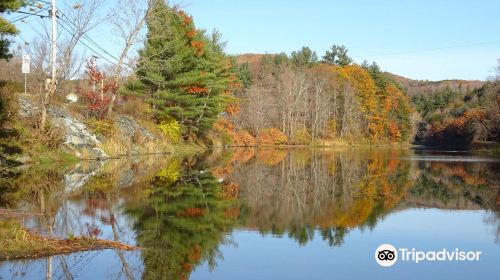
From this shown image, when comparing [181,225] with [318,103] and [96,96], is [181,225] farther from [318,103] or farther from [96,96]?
[318,103]

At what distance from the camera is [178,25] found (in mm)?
41031

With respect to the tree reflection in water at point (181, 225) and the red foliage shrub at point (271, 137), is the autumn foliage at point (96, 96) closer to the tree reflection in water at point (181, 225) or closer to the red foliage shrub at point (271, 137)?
the tree reflection in water at point (181, 225)

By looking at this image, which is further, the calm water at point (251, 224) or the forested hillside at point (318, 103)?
the forested hillside at point (318, 103)

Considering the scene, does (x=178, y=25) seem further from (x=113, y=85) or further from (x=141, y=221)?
(x=141, y=221)

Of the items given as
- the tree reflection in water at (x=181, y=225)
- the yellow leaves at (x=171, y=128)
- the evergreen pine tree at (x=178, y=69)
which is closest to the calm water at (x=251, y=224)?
the tree reflection in water at (x=181, y=225)

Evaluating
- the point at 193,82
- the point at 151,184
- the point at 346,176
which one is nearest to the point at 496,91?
the point at 193,82

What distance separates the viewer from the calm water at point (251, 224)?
7.25 meters

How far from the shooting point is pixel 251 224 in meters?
10.9

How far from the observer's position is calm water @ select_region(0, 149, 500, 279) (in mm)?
7254

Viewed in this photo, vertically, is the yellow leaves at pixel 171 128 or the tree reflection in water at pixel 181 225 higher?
the yellow leaves at pixel 171 128

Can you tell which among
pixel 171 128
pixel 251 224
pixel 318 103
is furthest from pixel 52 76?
pixel 318 103

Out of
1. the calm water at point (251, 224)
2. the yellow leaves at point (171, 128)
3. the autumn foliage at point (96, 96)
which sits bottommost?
the calm water at point (251, 224)

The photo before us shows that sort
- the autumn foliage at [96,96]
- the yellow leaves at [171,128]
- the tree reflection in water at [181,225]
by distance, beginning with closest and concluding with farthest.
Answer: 1. the tree reflection in water at [181,225]
2. the autumn foliage at [96,96]
3. the yellow leaves at [171,128]

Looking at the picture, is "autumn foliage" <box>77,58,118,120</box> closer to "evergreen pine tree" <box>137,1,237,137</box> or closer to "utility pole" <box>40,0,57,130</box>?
"evergreen pine tree" <box>137,1,237,137</box>
